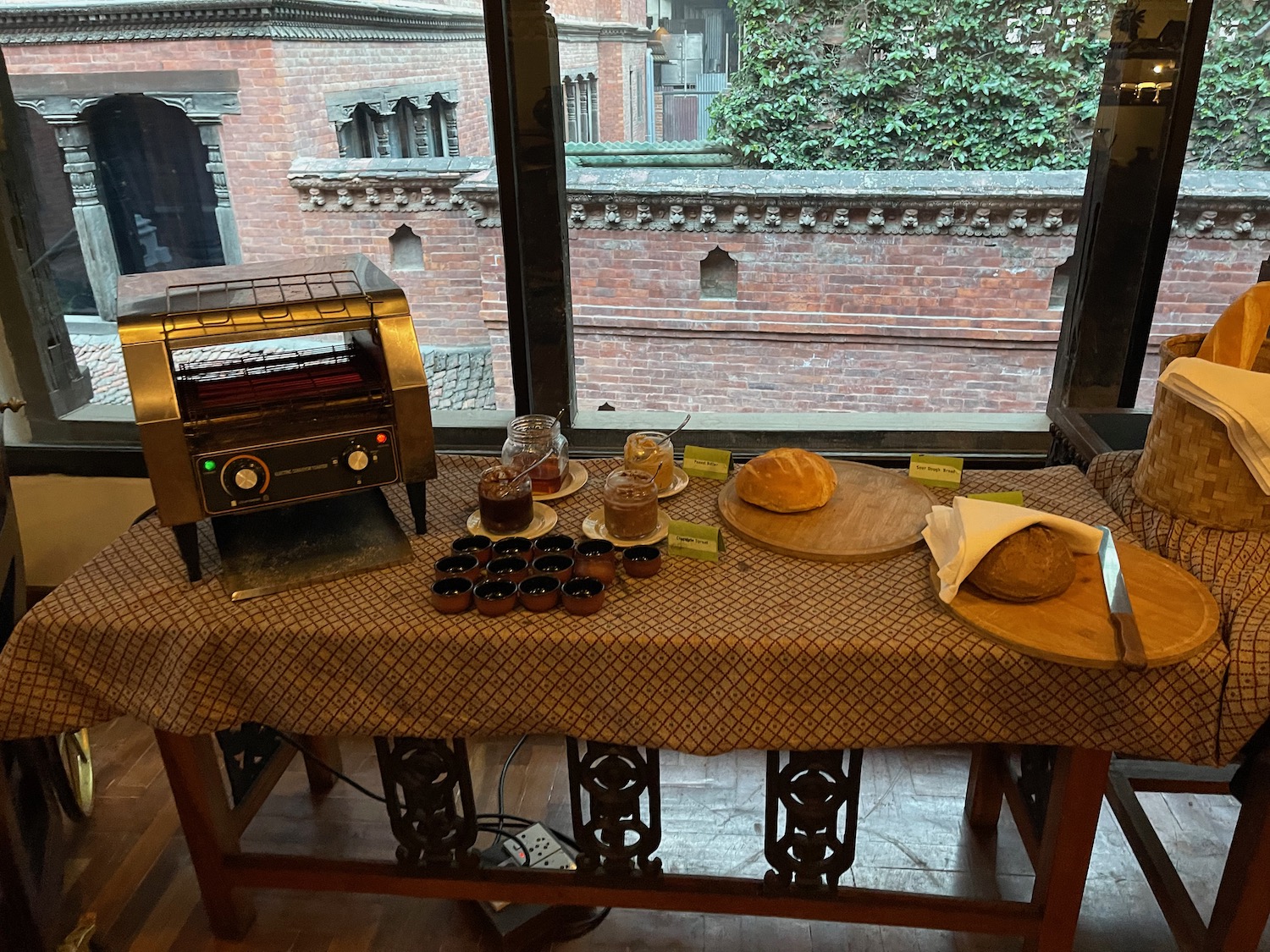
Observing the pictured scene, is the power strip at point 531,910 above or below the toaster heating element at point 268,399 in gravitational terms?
below

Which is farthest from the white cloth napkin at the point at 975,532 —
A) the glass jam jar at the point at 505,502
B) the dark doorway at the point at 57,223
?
the dark doorway at the point at 57,223

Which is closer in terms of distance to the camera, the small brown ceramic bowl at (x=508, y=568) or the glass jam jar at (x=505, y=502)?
the small brown ceramic bowl at (x=508, y=568)

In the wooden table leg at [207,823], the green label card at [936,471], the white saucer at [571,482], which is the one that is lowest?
the wooden table leg at [207,823]

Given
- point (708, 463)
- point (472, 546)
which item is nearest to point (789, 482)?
point (708, 463)

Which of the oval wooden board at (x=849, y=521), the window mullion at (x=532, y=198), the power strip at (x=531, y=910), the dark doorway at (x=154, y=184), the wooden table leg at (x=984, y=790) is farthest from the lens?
the dark doorway at (x=154, y=184)

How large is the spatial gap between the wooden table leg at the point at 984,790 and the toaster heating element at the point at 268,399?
52.1 inches

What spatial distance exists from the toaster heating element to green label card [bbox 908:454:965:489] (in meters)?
0.92

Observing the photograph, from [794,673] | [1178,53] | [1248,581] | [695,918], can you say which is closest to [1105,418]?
[1248,581]

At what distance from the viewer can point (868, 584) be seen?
1.48 m

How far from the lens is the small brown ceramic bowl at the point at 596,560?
59.1 inches

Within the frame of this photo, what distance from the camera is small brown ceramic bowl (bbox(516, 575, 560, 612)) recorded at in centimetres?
143

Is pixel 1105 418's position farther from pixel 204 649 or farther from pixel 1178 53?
pixel 204 649

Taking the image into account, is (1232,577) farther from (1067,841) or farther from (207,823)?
(207,823)

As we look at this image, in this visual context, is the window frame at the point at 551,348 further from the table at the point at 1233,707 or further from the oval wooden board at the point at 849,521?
the table at the point at 1233,707
